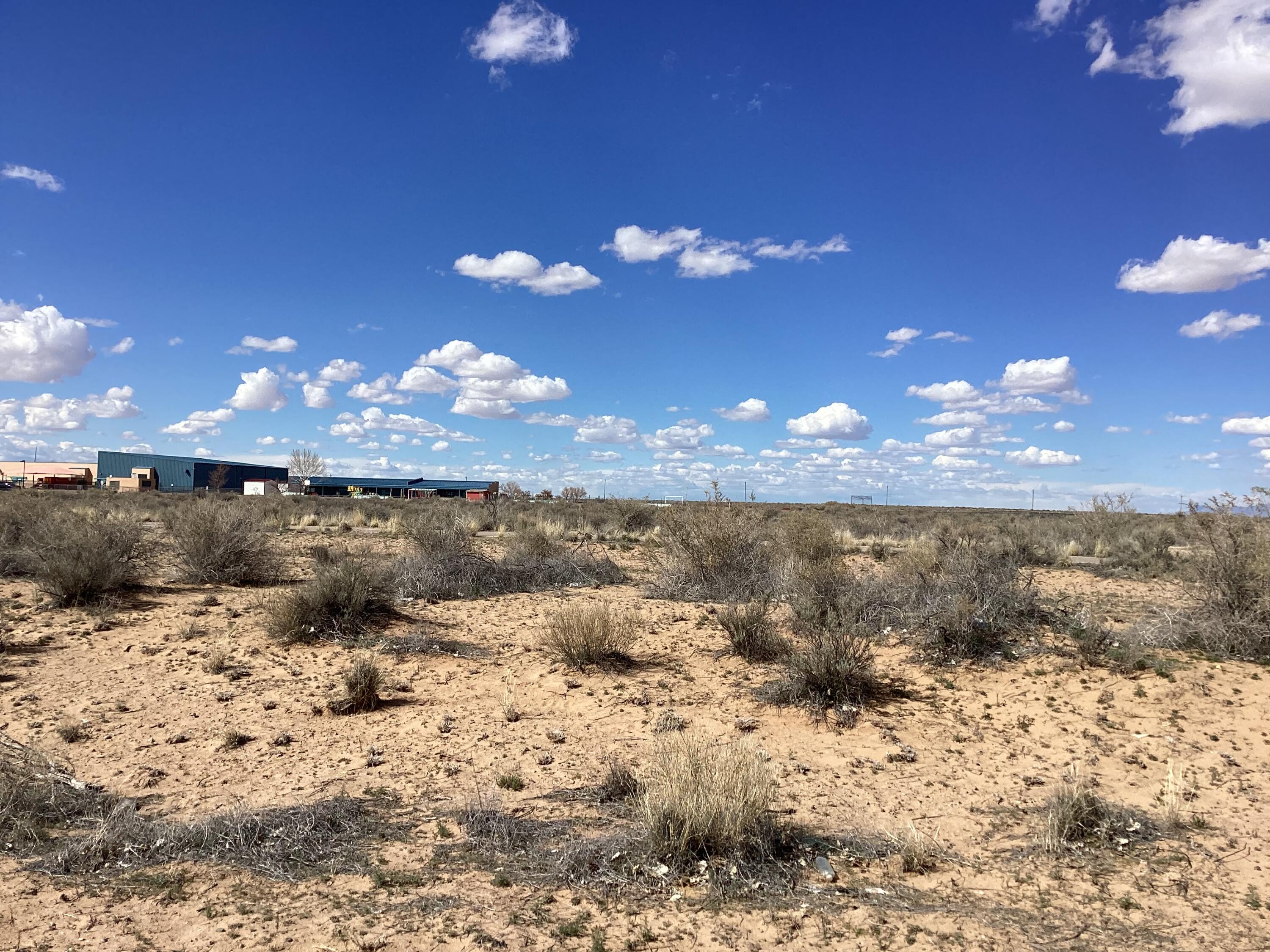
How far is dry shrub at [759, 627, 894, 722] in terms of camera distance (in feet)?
27.1

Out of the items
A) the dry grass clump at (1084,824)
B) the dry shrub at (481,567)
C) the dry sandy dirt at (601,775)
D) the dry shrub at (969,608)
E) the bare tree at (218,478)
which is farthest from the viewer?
the bare tree at (218,478)

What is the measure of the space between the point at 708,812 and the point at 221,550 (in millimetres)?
12296

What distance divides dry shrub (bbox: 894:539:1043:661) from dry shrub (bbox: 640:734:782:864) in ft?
18.1

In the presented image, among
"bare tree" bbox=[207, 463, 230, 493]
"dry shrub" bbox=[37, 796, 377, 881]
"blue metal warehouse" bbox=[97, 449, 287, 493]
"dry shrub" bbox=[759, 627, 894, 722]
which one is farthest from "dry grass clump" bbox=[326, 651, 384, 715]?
"blue metal warehouse" bbox=[97, 449, 287, 493]

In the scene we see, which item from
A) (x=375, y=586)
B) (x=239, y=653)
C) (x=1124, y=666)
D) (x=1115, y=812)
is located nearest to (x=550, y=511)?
(x=375, y=586)

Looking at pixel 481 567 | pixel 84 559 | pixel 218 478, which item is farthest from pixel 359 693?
pixel 218 478

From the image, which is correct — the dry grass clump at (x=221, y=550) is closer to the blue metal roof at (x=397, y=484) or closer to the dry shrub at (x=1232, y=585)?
the dry shrub at (x=1232, y=585)

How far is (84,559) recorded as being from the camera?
1189 cm

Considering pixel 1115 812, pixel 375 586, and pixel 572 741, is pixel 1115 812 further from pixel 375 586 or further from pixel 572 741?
pixel 375 586

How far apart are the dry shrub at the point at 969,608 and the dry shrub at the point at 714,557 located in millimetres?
2817

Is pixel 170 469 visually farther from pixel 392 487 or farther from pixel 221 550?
pixel 221 550

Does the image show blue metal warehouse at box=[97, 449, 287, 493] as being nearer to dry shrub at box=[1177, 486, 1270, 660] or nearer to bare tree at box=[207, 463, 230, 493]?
bare tree at box=[207, 463, 230, 493]

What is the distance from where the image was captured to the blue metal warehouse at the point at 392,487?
81.8 meters

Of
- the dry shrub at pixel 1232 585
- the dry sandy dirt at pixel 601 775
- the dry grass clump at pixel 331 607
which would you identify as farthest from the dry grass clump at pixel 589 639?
the dry shrub at pixel 1232 585
